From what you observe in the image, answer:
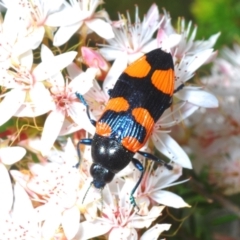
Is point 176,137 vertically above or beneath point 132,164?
beneath

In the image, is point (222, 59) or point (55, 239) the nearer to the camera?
point (55, 239)

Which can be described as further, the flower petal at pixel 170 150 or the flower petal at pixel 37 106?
the flower petal at pixel 170 150

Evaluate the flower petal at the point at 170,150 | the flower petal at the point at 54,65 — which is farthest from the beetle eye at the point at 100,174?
the flower petal at the point at 54,65

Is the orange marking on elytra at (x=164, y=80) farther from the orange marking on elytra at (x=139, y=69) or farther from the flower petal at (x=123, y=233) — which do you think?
the flower petal at (x=123, y=233)

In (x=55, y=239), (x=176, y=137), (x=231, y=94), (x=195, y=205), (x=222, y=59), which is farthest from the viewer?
(x=222, y=59)

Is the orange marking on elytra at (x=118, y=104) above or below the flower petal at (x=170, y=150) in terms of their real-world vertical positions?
above

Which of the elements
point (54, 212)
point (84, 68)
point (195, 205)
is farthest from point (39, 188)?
point (195, 205)

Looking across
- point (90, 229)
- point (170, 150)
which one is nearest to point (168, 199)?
point (170, 150)

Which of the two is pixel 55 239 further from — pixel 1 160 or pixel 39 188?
pixel 1 160
